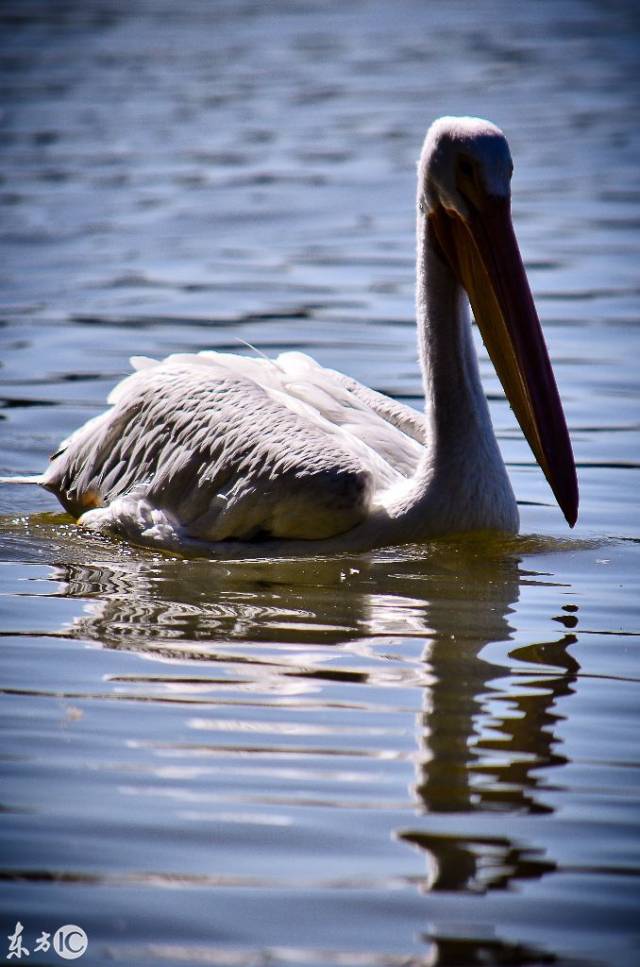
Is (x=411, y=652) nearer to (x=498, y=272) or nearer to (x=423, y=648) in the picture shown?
(x=423, y=648)

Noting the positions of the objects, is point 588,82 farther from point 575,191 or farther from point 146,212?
point 146,212

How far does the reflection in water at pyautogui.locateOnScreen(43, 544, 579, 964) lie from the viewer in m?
2.92

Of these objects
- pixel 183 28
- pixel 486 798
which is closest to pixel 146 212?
pixel 486 798

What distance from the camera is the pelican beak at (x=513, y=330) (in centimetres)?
462

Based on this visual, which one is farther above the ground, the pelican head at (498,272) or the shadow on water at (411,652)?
the pelican head at (498,272)

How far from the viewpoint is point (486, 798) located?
3084 millimetres

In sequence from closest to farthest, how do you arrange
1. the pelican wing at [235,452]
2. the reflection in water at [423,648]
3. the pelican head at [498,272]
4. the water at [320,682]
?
the water at [320,682]
the reflection in water at [423,648]
the pelican head at [498,272]
the pelican wing at [235,452]

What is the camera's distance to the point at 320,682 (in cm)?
373

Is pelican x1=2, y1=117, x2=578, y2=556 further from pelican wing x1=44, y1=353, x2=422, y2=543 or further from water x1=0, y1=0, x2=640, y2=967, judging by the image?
water x1=0, y1=0, x2=640, y2=967

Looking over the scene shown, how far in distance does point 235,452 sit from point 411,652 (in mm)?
1217

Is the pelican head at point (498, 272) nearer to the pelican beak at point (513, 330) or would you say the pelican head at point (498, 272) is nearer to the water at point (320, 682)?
the pelican beak at point (513, 330)

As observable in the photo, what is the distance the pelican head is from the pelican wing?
53cm

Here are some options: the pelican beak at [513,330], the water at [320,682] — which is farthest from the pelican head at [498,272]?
the water at [320,682]

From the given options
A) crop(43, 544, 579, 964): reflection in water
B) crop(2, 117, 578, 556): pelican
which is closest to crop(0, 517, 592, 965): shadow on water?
crop(43, 544, 579, 964): reflection in water
